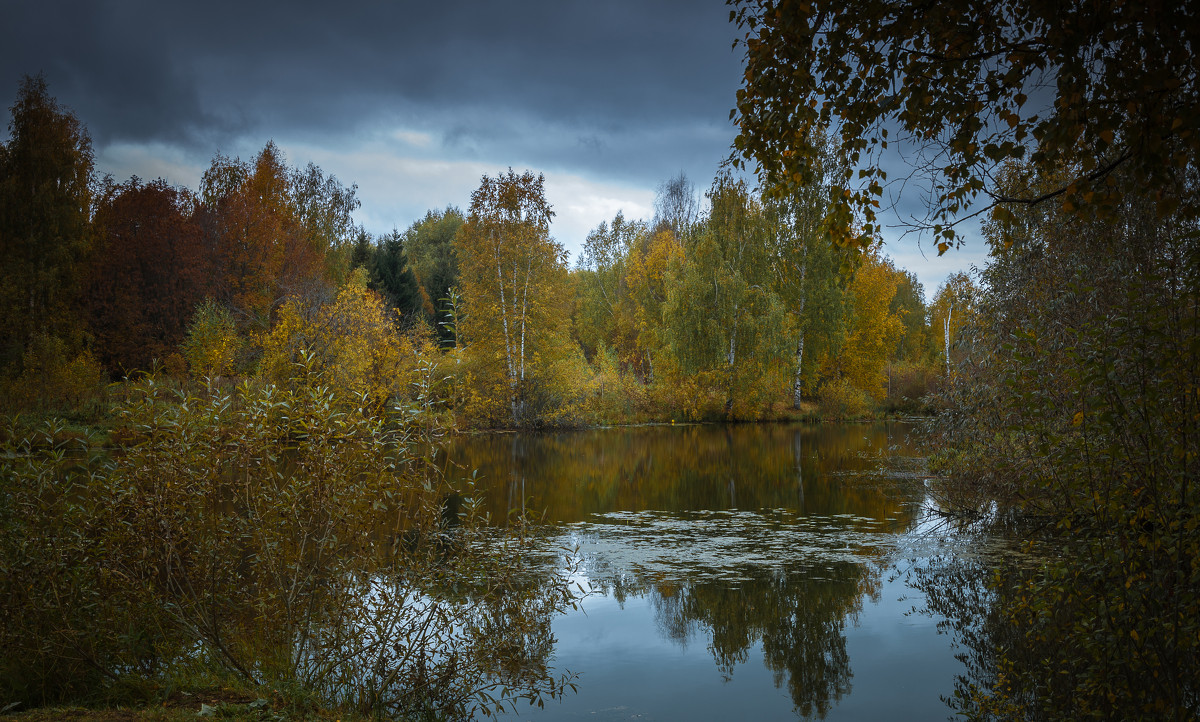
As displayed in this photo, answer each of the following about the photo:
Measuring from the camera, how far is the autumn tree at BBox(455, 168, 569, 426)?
33.0 meters

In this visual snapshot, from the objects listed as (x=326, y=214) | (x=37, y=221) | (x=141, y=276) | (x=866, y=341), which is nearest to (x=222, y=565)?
(x=37, y=221)

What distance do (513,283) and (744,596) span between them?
25774 millimetres

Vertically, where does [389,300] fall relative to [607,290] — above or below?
below

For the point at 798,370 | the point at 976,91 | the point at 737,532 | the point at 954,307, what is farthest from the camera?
the point at 798,370

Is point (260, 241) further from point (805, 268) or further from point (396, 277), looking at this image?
point (805, 268)

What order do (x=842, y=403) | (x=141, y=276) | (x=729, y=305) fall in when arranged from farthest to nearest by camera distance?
(x=842, y=403) < (x=729, y=305) < (x=141, y=276)

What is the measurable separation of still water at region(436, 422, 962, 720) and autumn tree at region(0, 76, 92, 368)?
21.4 meters

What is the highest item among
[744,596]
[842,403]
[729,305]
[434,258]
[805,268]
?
[434,258]

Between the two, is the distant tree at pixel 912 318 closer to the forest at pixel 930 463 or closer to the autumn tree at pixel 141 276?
the autumn tree at pixel 141 276

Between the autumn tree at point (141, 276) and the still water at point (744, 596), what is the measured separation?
2352 centimetres

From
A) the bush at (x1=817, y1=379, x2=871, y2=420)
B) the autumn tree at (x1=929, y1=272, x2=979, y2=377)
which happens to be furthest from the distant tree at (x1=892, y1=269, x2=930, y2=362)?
the bush at (x1=817, y1=379, x2=871, y2=420)

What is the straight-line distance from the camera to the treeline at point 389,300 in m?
28.8

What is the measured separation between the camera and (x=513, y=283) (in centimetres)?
3325

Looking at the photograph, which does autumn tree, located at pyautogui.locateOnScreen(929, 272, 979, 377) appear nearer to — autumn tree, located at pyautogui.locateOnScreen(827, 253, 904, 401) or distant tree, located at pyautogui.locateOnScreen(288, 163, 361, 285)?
autumn tree, located at pyautogui.locateOnScreen(827, 253, 904, 401)
